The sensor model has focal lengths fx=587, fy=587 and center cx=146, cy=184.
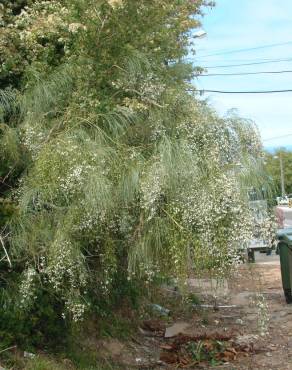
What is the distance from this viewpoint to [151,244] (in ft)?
18.2

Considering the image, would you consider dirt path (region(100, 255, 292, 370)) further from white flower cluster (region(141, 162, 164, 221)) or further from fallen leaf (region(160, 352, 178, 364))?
white flower cluster (region(141, 162, 164, 221))

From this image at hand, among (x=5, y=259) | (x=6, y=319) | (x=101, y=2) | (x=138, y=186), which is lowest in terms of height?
(x=6, y=319)

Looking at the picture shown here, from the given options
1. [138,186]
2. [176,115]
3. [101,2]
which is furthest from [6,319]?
[101,2]

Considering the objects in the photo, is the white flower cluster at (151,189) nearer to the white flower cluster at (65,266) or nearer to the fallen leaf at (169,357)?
the white flower cluster at (65,266)

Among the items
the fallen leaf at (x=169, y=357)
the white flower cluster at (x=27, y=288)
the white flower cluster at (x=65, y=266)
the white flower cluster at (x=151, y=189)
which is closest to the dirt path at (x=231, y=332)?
the fallen leaf at (x=169, y=357)

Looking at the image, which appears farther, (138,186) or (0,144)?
(0,144)

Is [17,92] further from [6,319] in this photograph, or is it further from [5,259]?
[6,319]

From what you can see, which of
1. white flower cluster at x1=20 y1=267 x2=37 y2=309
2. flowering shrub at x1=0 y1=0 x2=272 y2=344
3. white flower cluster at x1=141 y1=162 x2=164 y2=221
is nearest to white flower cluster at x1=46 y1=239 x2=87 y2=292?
flowering shrub at x1=0 y1=0 x2=272 y2=344

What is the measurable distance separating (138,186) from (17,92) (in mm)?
2519

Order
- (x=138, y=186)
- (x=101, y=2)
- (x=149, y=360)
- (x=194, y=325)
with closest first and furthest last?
(x=138, y=186), (x=101, y=2), (x=149, y=360), (x=194, y=325)

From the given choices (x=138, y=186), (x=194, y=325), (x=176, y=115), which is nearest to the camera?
(x=138, y=186)

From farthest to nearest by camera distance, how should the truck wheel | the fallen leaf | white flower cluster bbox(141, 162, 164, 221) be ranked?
the truck wheel, the fallen leaf, white flower cluster bbox(141, 162, 164, 221)

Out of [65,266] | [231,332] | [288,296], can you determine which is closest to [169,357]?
[231,332]

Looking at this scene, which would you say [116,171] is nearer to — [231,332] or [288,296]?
[231,332]
